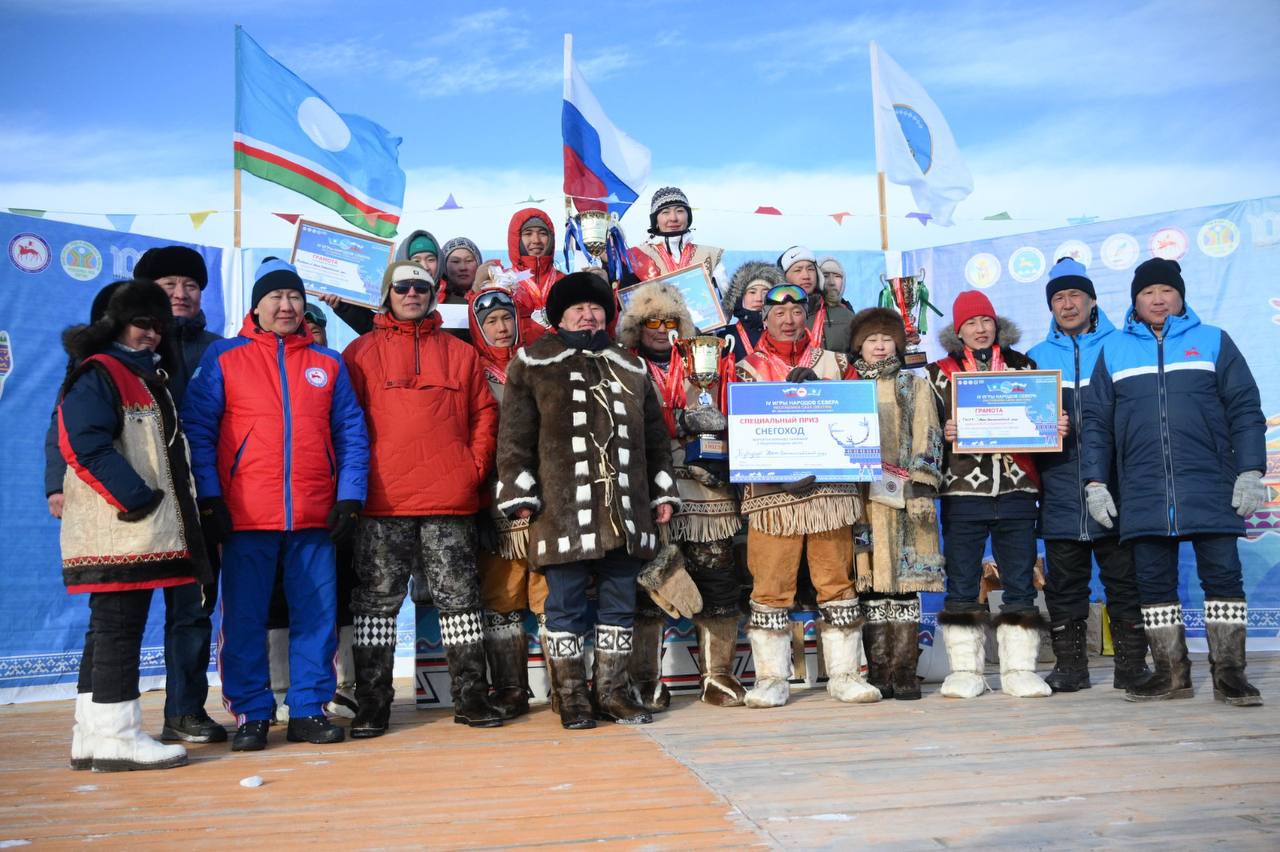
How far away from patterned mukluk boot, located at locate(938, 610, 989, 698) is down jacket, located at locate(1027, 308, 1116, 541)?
0.60 m

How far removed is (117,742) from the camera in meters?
3.93

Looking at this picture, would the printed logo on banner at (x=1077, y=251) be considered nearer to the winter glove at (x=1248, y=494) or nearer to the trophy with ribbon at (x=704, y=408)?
the winter glove at (x=1248, y=494)

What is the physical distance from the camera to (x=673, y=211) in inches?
250

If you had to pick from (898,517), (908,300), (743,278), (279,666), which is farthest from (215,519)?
(908,300)

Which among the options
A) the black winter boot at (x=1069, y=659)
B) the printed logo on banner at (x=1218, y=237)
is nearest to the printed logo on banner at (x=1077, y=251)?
the printed logo on banner at (x=1218, y=237)

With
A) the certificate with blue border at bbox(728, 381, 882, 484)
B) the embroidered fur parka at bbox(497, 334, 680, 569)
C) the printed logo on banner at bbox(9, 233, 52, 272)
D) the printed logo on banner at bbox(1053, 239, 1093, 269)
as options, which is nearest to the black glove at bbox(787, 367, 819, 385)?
the certificate with blue border at bbox(728, 381, 882, 484)

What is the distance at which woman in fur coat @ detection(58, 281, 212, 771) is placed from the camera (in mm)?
3893

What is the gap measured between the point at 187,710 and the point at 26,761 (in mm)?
602

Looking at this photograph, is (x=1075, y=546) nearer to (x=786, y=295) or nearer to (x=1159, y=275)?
(x=1159, y=275)

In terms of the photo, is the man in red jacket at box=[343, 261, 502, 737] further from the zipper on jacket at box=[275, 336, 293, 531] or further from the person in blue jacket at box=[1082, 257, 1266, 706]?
the person in blue jacket at box=[1082, 257, 1266, 706]

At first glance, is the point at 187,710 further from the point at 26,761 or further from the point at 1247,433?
the point at 1247,433

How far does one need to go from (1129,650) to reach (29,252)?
6.72m

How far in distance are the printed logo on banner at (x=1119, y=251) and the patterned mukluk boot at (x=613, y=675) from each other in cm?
488

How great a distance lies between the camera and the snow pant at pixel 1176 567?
5012 millimetres
